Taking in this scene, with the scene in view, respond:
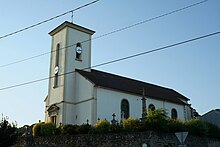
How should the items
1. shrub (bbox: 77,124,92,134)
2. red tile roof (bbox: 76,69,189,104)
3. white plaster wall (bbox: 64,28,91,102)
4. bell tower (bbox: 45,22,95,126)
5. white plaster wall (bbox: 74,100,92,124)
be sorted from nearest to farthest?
shrub (bbox: 77,124,92,134) < white plaster wall (bbox: 74,100,92,124) < bell tower (bbox: 45,22,95,126) < red tile roof (bbox: 76,69,189,104) < white plaster wall (bbox: 64,28,91,102)

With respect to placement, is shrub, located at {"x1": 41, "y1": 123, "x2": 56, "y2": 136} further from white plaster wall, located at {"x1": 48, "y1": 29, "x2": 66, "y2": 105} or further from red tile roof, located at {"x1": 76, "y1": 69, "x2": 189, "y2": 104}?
red tile roof, located at {"x1": 76, "y1": 69, "x2": 189, "y2": 104}

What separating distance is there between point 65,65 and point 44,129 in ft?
29.7

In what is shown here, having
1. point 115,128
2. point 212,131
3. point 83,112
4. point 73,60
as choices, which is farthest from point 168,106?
point 115,128

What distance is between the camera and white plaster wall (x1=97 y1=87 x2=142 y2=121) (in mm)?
31200

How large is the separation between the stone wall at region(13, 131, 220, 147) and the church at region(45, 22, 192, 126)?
6413 millimetres

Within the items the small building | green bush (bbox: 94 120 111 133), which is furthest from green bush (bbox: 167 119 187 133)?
the small building

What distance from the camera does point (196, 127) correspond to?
23109 mm

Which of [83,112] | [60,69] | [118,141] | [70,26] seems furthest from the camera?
[70,26]

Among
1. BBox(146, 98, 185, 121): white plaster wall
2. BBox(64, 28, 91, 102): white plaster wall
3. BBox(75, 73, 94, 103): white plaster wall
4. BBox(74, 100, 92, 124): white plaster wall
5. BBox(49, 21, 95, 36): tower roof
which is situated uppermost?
BBox(49, 21, 95, 36): tower roof

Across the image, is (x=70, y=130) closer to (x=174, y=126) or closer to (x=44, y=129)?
(x=44, y=129)

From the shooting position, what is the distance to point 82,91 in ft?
107

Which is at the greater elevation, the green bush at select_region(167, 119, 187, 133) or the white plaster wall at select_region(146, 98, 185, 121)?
the white plaster wall at select_region(146, 98, 185, 121)

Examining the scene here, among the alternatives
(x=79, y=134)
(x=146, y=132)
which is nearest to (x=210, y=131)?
(x=146, y=132)

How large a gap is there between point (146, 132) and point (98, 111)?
37.9 feet
